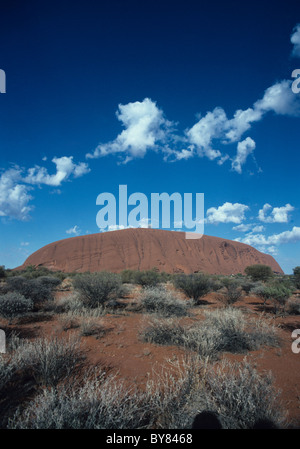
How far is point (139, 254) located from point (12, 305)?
48.4 metres

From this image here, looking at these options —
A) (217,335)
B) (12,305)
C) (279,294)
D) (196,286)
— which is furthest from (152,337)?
(279,294)

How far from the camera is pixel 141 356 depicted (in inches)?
168

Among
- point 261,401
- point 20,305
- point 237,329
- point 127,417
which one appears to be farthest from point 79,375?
point 20,305

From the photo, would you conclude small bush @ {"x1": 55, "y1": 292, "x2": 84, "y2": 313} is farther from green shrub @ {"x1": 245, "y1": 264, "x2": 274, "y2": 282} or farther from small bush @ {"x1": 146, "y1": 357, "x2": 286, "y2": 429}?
green shrub @ {"x1": 245, "y1": 264, "x2": 274, "y2": 282}

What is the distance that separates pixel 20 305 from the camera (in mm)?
6930

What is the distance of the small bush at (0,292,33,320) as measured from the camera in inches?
259

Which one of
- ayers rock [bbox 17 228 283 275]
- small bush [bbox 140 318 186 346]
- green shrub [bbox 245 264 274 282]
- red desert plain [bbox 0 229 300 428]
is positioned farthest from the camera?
ayers rock [bbox 17 228 283 275]

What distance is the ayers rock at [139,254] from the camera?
51.2m

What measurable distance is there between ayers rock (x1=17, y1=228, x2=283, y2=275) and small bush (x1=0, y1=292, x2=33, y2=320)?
42193mm

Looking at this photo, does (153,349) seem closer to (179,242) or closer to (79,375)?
(79,375)

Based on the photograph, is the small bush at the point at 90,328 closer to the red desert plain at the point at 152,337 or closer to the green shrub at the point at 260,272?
the red desert plain at the point at 152,337

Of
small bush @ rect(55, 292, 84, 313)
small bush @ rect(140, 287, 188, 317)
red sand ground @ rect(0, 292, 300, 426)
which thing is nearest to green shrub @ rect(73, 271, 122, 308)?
small bush @ rect(55, 292, 84, 313)
